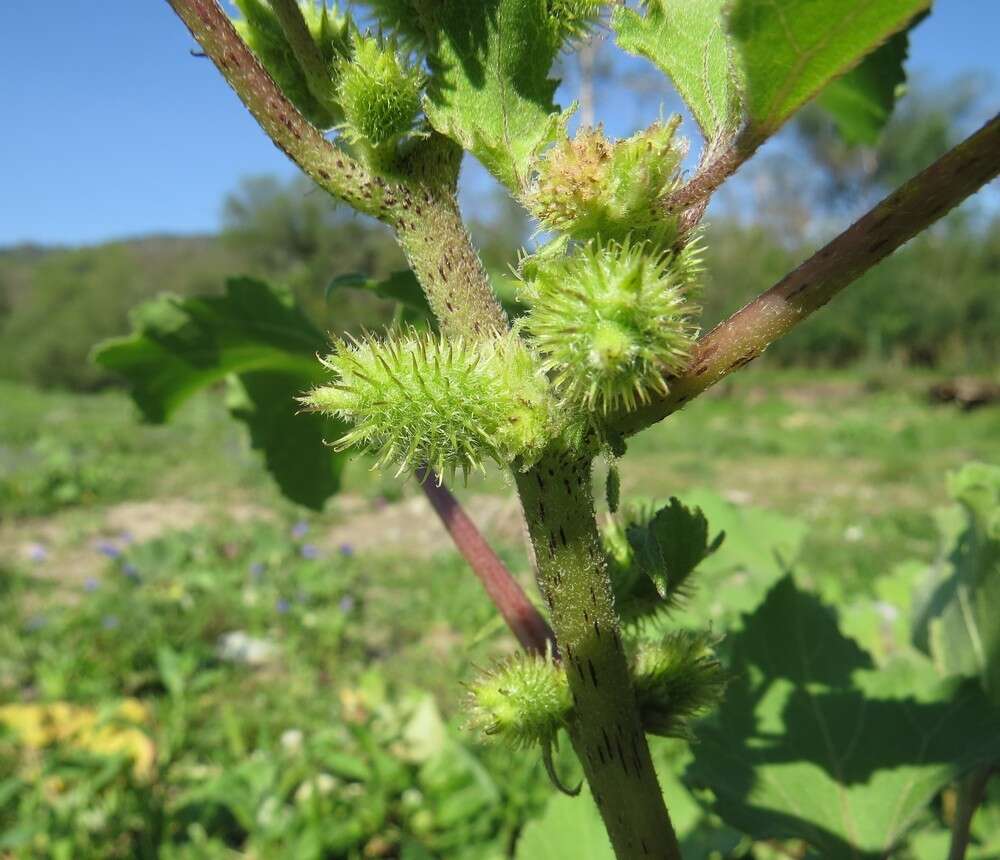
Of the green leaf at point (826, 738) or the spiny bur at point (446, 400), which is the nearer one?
the spiny bur at point (446, 400)

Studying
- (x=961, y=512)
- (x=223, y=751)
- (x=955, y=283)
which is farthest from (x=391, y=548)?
(x=955, y=283)

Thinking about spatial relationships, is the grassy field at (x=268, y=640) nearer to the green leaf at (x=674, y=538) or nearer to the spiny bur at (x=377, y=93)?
the green leaf at (x=674, y=538)

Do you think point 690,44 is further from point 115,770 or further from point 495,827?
point 115,770

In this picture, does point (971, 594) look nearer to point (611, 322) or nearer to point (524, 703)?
point (524, 703)

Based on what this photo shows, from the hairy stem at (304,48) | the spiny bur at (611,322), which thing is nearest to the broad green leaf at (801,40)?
the spiny bur at (611,322)

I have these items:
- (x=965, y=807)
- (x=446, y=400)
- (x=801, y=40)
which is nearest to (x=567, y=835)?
(x=965, y=807)
